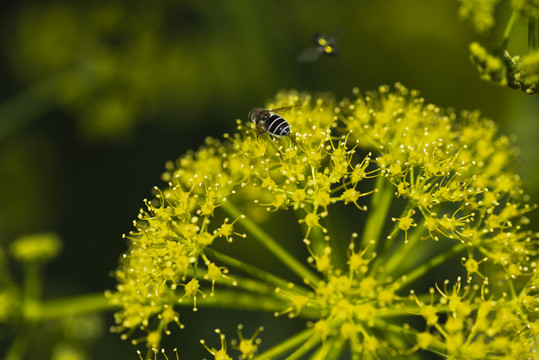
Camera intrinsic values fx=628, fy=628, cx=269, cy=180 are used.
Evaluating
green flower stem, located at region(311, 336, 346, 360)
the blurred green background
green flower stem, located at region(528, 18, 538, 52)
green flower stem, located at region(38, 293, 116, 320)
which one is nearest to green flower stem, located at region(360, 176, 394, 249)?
green flower stem, located at region(311, 336, 346, 360)

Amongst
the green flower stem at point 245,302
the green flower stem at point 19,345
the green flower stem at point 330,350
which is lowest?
the green flower stem at point 330,350

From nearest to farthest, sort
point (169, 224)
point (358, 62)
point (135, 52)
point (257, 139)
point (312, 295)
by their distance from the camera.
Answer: point (312, 295) → point (169, 224) → point (257, 139) → point (135, 52) → point (358, 62)

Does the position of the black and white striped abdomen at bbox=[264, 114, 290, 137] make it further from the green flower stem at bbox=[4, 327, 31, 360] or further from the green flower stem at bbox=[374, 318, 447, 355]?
the green flower stem at bbox=[4, 327, 31, 360]

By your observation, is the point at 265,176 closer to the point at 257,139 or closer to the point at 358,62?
the point at 257,139

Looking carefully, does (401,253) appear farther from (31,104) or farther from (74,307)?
(31,104)

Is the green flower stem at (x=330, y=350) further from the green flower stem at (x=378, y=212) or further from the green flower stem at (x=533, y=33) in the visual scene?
the green flower stem at (x=533, y=33)

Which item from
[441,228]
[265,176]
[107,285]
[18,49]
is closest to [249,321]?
[107,285]

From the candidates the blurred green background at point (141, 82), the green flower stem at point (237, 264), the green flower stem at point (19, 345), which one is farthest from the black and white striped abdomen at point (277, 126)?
the green flower stem at point (19, 345)

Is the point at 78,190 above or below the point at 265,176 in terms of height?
above
